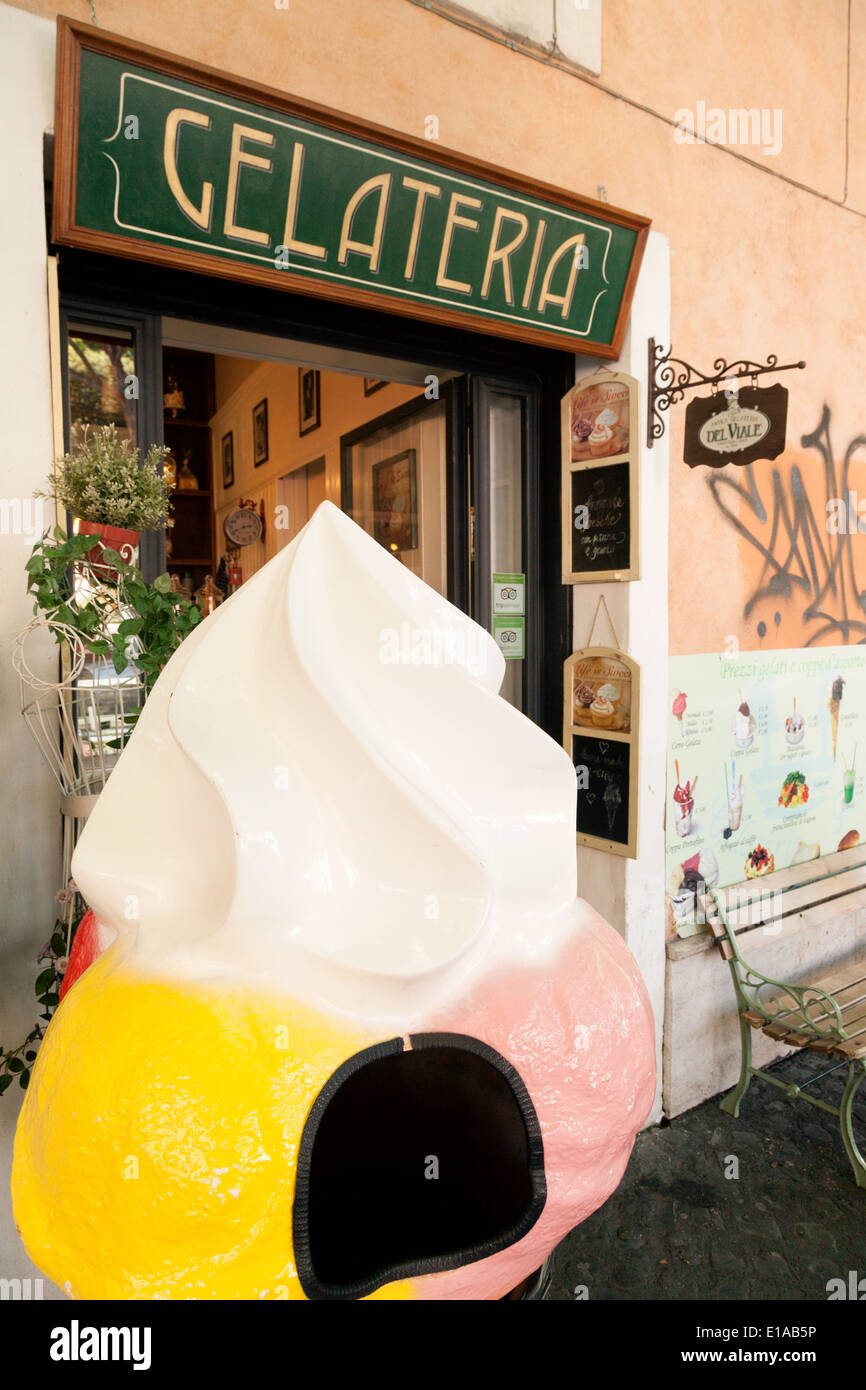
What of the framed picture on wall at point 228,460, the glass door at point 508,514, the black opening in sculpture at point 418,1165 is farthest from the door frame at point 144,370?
the framed picture on wall at point 228,460

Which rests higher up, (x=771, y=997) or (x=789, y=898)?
(x=789, y=898)

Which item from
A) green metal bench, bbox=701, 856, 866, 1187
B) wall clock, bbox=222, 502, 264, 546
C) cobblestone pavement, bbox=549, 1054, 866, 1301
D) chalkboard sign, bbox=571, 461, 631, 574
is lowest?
cobblestone pavement, bbox=549, 1054, 866, 1301

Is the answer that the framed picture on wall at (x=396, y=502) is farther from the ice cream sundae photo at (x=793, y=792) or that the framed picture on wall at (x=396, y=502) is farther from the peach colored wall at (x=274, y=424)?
the ice cream sundae photo at (x=793, y=792)

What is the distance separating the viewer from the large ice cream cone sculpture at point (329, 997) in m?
0.85

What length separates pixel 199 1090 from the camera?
2.77 ft

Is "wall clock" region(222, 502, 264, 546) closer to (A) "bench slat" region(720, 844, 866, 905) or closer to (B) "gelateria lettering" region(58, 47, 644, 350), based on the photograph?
(B) "gelateria lettering" region(58, 47, 644, 350)

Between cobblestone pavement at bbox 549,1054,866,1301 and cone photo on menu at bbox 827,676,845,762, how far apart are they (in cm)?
175

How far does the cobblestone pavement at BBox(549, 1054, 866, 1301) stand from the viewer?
2.59 m

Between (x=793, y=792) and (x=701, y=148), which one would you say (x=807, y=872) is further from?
(x=701, y=148)

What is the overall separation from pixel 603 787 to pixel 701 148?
2.66m

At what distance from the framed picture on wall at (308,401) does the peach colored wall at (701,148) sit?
82.3 inches

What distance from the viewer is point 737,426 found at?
2.92 m

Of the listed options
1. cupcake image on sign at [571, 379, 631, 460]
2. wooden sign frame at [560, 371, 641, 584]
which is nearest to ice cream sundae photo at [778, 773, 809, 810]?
wooden sign frame at [560, 371, 641, 584]

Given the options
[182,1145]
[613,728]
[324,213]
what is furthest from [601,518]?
[182,1145]
